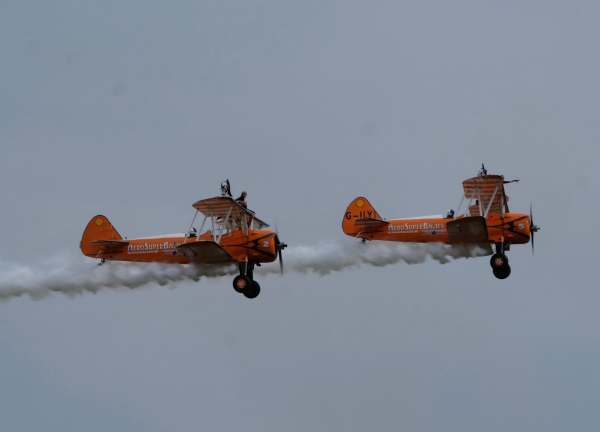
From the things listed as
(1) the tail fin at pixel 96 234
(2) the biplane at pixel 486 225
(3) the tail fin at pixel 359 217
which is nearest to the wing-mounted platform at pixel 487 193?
(2) the biplane at pixel 486 225

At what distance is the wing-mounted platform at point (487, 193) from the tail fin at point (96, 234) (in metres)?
10.6

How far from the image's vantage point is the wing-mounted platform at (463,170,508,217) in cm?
5753

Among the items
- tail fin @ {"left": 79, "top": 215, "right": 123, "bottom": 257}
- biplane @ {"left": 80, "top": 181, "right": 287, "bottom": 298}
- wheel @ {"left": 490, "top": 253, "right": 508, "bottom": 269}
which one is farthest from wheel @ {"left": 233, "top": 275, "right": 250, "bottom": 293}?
wheel @ {"left": 490, "top": 253, "right": 508, "bottom": 269}

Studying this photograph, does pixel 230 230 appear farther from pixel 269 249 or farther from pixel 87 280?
pixel 87 280

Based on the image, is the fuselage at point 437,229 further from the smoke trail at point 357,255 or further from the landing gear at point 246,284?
the landing gear at point 246,284

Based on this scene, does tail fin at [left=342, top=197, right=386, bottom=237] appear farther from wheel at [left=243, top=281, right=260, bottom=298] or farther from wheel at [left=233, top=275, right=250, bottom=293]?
wheel at [left=233, top=275, right=250, bottom=293]

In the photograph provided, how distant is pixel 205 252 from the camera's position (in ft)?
182

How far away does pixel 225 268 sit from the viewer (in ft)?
185

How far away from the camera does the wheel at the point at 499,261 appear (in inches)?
2254

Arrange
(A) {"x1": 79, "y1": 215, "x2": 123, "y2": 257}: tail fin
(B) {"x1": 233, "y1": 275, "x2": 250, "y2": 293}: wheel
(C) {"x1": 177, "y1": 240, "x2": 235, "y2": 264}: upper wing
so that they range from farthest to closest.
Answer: (A) {"x1": 79, "y1": 215, "x2": 123, "y2": 257}: tail fin, (B) {"x1": 233, "y1": 275, "x2": 250, "y2": 293}: wheel, (C) {"x1": 177, "y1": 240, "x2": 235, "y2": 264}: upper wing

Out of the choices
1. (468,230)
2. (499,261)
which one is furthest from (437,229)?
(499,261)

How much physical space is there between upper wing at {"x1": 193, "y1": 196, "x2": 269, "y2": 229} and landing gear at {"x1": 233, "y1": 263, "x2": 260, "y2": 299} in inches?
53.5

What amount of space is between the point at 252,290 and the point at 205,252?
5.70 ft

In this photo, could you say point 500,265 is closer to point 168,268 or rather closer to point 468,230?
point 468,230
